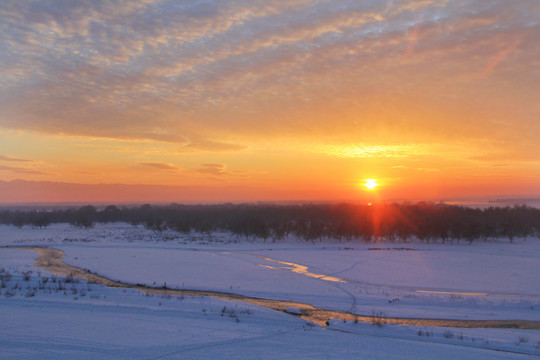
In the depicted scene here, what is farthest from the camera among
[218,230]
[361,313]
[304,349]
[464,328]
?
[218,230]

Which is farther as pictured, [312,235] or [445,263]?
[312,235]

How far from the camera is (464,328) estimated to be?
14.3 metres

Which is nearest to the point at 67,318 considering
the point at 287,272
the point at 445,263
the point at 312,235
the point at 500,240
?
the point at 287,272

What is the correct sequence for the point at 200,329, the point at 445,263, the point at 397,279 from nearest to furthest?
1. the point at 200,329
2. the point at 397,279
3. the point at 445,263

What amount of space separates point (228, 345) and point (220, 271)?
19142 mm

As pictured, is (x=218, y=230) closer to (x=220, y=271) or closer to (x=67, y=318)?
(x=220, y=271)

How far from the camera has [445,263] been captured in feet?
117

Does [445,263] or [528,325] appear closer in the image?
[528,325]

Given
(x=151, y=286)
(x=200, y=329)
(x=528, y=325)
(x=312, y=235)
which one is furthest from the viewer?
(x=312, y=235)

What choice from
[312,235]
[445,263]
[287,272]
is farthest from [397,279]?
[312,235]

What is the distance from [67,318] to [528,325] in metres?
16.8

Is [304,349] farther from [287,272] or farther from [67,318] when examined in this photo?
[287,272]

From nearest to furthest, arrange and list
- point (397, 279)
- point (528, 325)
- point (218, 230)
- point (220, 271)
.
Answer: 1. point (528, 325)
2. point (397, 279)
3. point (220, 271)
4. point (218, 230)

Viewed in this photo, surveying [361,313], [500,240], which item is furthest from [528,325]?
[500,240]
